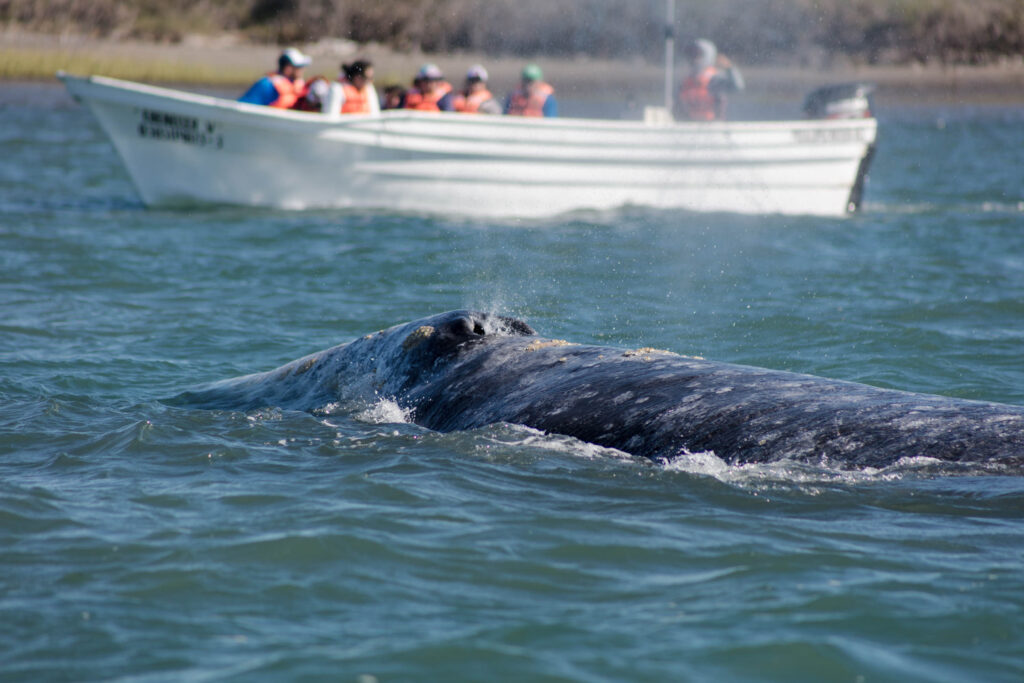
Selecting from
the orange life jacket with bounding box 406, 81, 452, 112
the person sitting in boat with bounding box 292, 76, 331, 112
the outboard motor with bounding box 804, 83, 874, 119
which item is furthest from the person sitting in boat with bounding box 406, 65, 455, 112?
the outboard motor with bounding box 804, 83, 874, 119

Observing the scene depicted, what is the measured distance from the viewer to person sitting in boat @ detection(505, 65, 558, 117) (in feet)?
62.7

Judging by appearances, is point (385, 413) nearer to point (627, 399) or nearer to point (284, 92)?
point (627, 399)

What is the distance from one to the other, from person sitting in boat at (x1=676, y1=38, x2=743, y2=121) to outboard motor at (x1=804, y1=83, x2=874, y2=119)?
1399mm

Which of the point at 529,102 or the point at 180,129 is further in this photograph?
the point at 529,102

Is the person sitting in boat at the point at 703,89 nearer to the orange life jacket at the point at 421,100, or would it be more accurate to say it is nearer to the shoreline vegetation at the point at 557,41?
the orange life jacket at the point at 421,100

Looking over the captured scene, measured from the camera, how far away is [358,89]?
1792 cm

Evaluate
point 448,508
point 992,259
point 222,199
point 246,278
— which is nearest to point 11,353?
point 246,278

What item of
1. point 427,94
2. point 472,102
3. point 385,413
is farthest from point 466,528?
point 472,102

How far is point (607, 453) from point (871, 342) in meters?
4.90

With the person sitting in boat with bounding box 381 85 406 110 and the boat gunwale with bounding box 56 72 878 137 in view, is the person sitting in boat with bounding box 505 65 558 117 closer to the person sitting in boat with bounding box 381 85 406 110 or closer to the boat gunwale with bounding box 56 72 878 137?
the boat gunwale with bounding box 56 72 878 137

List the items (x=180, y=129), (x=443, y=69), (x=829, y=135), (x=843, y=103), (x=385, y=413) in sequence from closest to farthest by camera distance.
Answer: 1. (x=385, y=413)
2. (x=180, y=129)
3. (x=829, y=135)
4. (x=843, y=103)
5. (x=443, y=69)

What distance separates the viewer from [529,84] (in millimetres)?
19328

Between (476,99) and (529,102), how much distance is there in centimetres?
85

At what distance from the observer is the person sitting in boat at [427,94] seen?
1852cm
